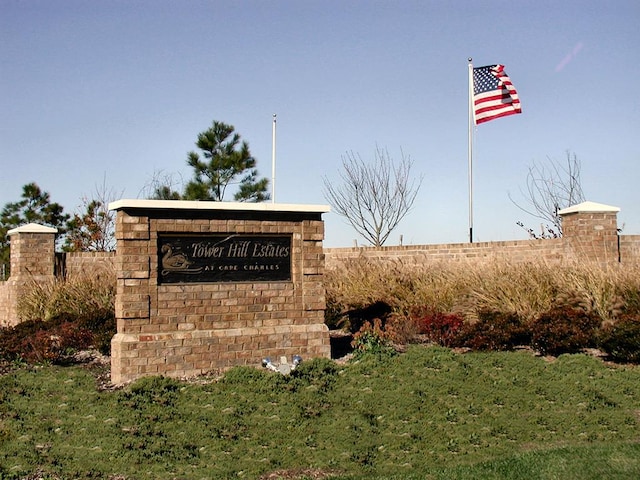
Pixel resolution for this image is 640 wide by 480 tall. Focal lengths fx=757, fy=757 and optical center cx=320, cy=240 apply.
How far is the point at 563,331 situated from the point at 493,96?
1121 cm

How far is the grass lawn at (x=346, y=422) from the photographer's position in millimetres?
7496

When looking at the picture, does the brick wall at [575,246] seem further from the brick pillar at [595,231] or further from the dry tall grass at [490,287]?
the dry tall grass at [490,287]

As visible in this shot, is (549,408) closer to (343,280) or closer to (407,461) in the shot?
(407,461)

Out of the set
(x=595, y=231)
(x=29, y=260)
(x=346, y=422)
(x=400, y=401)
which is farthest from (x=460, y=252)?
(x=29, y=260)

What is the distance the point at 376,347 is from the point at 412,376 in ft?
4.67

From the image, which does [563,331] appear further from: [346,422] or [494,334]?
[346,422]

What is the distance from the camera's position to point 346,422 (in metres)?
8.75

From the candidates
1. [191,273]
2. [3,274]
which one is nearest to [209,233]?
[191,273]

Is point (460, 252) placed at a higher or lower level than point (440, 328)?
higher

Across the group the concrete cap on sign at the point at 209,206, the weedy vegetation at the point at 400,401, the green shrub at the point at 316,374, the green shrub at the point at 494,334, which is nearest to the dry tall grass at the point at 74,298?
the weedy vegetation at the point at 400,401

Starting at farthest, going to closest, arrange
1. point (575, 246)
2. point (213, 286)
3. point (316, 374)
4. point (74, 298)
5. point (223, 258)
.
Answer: point (575, 246)
point (74, 298)
point (223, 258)
point (213, 286)
point (316, 374)

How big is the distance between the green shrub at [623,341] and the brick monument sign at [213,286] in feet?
14.1

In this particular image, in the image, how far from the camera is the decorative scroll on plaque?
11.2 m

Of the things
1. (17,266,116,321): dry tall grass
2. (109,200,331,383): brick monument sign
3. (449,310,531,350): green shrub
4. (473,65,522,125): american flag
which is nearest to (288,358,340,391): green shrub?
(109,200,331,383): brick monument sign
